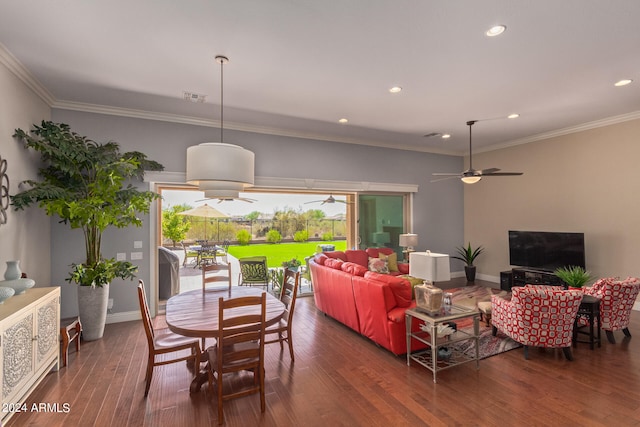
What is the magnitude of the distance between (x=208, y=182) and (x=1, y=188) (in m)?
2.18

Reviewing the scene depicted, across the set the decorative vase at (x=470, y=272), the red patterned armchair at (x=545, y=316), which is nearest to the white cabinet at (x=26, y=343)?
the red patterned armchair at (x=545, y=316)

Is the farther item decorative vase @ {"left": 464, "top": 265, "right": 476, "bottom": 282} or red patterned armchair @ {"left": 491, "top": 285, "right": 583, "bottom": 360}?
decorative vase @ {"left": 464, "top": 265, "right": 476, "bottom": 282}

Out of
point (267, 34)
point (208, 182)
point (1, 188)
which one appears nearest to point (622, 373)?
point (208, 182)

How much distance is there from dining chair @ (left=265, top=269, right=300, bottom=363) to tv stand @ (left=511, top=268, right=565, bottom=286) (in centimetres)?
475

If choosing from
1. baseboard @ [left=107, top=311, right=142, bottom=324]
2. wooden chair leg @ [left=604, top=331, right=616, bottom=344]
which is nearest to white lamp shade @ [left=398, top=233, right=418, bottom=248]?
wooden chair leg @ [left=604, top=331, right=616, bottom=344]

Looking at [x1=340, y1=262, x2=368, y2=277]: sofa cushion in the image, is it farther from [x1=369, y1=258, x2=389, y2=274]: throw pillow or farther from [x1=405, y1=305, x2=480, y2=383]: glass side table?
[x1=369, y1=258, x2=389, y2=274]: throw pillow

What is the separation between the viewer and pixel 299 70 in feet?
11.1

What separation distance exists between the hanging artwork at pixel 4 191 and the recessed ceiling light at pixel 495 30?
480cm

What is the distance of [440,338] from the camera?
347 centimetres

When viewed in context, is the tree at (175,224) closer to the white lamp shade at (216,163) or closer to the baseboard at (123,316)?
the baseboard at (123,316)

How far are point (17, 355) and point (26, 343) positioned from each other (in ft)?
0.46

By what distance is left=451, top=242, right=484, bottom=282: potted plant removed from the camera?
7094 millimetres

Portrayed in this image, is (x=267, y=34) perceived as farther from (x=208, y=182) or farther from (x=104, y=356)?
(x=104, y=356)

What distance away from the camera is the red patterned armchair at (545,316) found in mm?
3164
